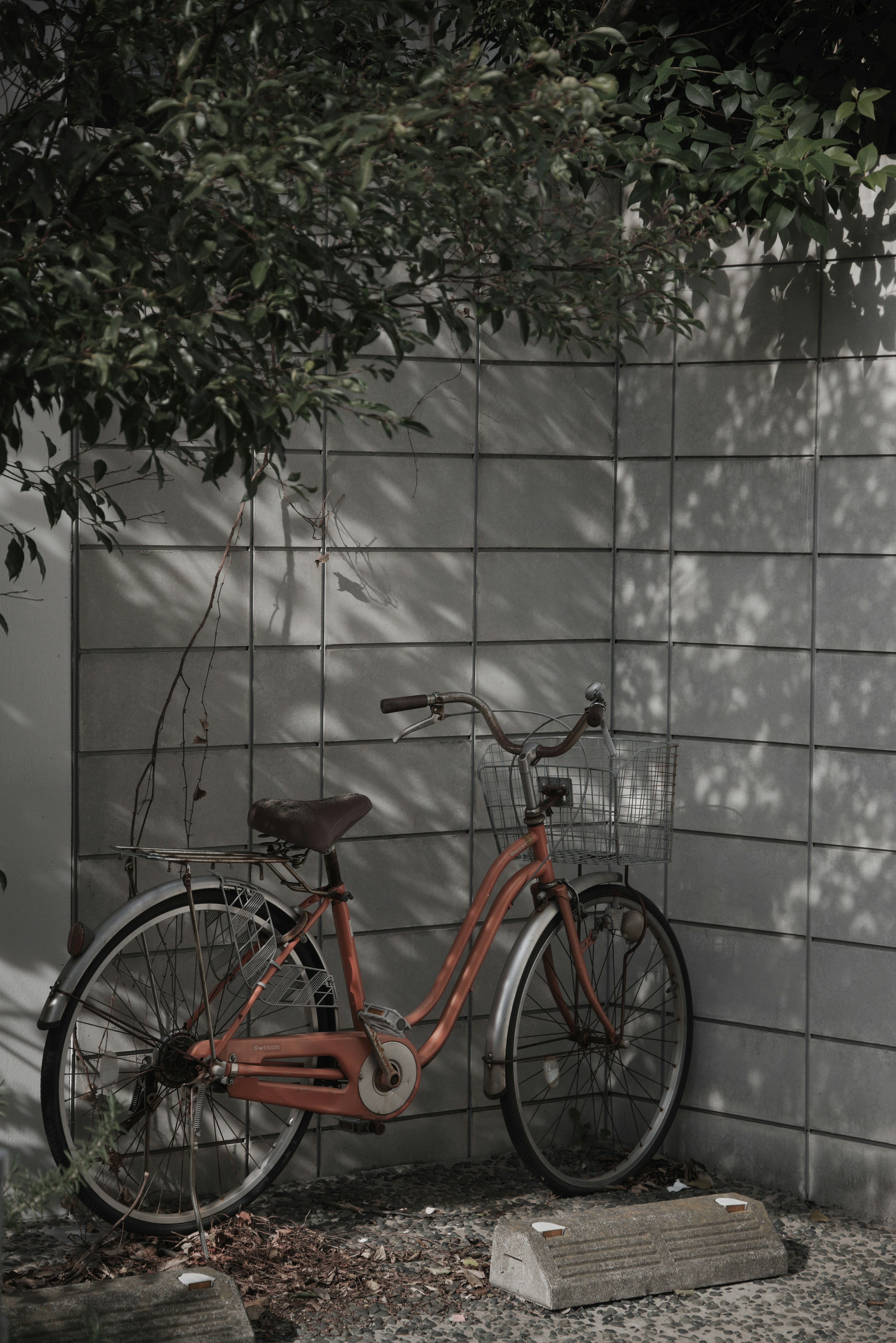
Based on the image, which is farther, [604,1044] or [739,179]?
[604,1044]

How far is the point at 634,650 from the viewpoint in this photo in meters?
4.25

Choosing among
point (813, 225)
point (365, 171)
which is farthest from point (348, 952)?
point (813, 225)

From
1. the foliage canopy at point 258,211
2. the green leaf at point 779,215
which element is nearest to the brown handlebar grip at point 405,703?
the foliage canopy at point 258,211

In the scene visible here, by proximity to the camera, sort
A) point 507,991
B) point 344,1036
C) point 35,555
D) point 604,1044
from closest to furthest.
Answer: point 35,555 → point 344,1036 → point 507,991 → point 604,1044

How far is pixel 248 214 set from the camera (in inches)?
82.7

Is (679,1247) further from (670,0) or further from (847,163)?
(670,0)

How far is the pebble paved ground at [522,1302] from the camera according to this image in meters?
3.11

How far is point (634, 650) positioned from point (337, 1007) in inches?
56.6

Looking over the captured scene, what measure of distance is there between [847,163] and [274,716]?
2.06 m

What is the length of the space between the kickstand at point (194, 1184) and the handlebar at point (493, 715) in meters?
1.06

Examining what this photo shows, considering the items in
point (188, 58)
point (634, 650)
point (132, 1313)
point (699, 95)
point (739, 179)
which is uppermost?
point (699, 95)

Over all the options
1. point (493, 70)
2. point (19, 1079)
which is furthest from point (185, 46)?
point (19, 1079)

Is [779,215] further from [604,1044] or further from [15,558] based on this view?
[604,1044]

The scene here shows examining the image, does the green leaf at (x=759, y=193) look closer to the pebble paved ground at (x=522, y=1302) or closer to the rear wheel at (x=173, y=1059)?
the rear wheel at (x=173, y=1059)
